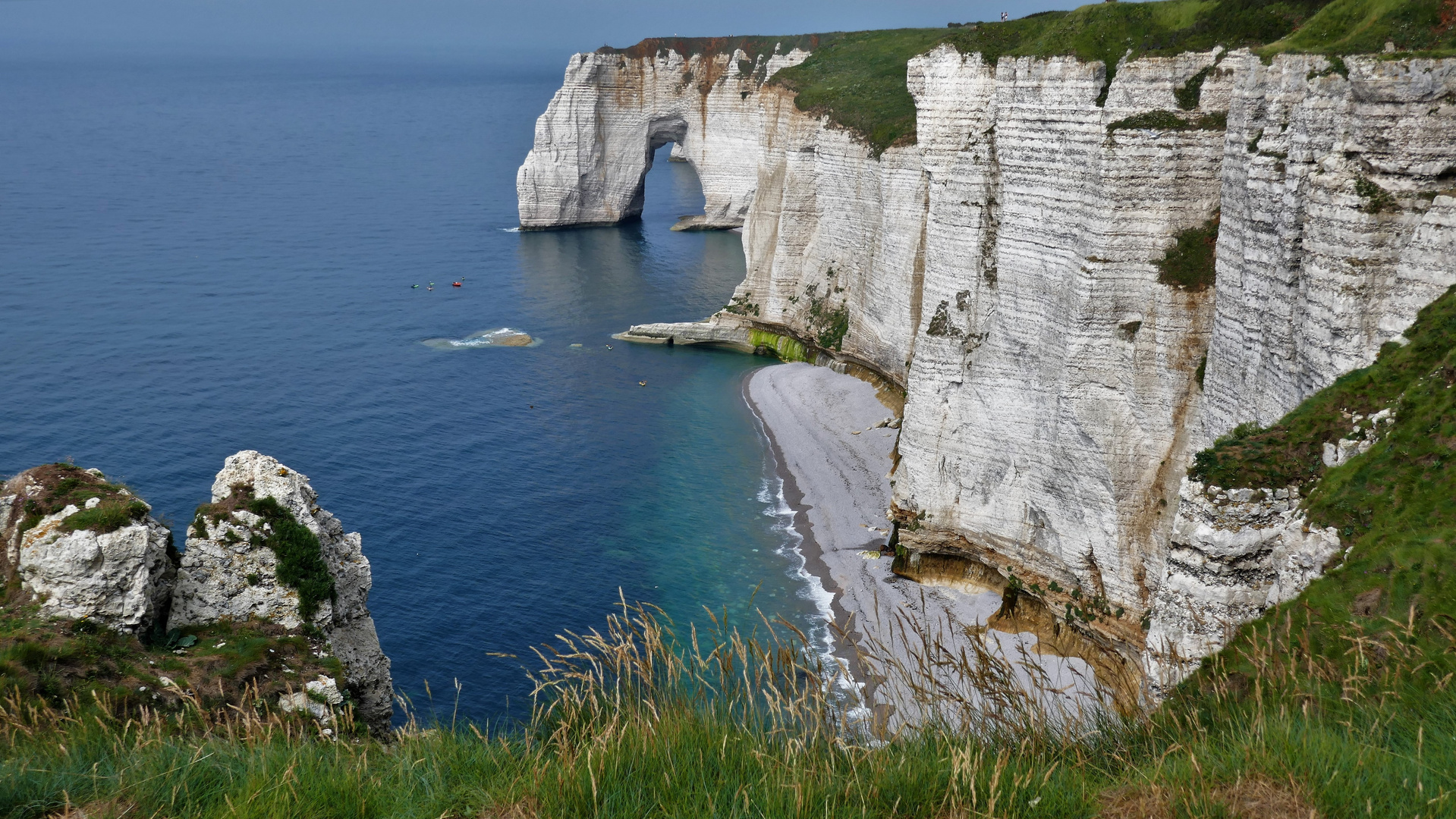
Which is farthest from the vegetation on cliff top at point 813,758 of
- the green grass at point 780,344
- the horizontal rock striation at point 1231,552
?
the green grass at point 780,344

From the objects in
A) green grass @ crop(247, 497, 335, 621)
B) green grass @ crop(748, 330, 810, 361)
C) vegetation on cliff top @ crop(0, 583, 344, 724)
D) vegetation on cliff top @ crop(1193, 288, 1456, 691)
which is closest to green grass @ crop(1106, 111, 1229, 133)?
vegetation on cliff top @ crop(1193, 288, 1456, 691)

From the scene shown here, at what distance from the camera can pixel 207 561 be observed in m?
17.5

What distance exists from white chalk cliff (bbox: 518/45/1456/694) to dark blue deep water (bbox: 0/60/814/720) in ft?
30.2

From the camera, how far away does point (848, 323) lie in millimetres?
57719

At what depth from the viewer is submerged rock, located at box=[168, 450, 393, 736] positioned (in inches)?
689

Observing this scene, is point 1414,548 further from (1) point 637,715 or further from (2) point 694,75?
(2) point 694,75

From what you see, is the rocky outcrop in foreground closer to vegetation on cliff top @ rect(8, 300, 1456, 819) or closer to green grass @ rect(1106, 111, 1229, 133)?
vegetation on cliff top @ rect(8, 300, 1456, 819)

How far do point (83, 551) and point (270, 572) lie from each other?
296cm

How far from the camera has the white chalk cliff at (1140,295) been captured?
16.7 metres

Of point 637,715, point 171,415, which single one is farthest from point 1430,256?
point 171,415

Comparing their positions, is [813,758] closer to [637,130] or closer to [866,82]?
[866,82]

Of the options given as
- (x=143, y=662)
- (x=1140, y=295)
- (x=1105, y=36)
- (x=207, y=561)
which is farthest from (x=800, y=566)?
(x=143, y=662)

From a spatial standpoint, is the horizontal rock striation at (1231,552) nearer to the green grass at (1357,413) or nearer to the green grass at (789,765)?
the green grass at (1357,413)

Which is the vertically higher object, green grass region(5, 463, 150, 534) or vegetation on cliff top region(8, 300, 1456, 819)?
vegetation on cliff top region(8, 300, 1456, 819)
